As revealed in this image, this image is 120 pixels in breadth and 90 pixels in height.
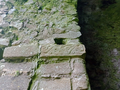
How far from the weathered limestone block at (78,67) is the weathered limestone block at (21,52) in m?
0.38

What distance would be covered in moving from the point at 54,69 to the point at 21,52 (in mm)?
384

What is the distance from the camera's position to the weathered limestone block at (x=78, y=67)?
2.89ft

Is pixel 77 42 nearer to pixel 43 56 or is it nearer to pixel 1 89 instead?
pixel 43 56

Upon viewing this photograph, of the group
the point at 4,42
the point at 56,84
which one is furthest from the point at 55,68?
the point at 4,42

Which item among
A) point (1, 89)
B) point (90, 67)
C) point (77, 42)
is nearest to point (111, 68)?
point (90, 67)

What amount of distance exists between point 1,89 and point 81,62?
704 mm

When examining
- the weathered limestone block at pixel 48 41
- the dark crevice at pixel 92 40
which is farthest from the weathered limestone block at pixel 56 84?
the dark crevice at pixel 92 40

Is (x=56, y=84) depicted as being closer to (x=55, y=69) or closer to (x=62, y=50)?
(x=55, y=69)

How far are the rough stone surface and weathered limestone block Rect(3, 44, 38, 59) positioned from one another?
0.59ft

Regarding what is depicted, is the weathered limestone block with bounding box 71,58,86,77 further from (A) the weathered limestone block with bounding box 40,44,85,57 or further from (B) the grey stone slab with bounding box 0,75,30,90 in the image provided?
(B) the grey stone slab with bounding box 0,75,30,90

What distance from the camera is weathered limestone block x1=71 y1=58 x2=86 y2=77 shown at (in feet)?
2.89

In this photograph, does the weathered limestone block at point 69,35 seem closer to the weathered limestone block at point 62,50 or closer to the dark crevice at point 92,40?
the weathered limestone block at point 62,50

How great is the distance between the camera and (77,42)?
1104mm

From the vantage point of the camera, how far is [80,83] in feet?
2.69
